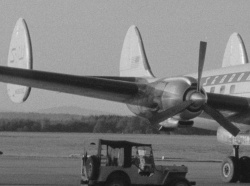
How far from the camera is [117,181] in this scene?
65.5 feet

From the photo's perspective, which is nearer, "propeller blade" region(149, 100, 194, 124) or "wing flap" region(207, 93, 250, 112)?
"propeller blade" region(149, 100, 194, 124)

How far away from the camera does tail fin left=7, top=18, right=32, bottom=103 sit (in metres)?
26.5

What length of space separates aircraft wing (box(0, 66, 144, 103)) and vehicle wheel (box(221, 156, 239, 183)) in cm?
496

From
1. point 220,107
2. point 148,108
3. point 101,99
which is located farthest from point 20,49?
point 220,107

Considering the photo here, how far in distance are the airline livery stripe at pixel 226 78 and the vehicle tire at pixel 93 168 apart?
724 cm

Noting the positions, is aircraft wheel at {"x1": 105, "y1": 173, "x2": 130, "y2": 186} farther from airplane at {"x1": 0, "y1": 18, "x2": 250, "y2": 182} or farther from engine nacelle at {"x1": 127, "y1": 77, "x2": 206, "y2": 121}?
engine nacelle at {"x1": 127, "y1": 77, "x2": 206, "y2": 121}

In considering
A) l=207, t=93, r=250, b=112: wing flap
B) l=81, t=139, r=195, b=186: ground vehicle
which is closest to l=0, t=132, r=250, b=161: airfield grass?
l=207, t=93, r=250, b=112: wing flap

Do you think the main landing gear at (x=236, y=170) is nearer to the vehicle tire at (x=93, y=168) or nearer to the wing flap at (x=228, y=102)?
the wing flap at (x=228, y=102)

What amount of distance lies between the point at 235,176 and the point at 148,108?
488 centimetres

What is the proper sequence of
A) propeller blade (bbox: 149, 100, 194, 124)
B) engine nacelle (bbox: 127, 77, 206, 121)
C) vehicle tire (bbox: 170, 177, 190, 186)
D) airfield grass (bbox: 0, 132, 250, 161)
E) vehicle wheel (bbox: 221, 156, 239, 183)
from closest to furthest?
vehicle tire (bbox: 170, 177, 190, 186) → propeller blade (bbox: 149, 100, 194, 124) → engine nacelle (bbox: 127, 77, 206, 121) → vehicle wheel (bbox: 221, 156, 239, 183) → airfield grass (bbox: 0, 132, 250, 161)

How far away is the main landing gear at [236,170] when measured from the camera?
25859mm

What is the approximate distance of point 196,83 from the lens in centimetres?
2233

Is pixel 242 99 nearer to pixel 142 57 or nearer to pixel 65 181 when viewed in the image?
pixel 65 181

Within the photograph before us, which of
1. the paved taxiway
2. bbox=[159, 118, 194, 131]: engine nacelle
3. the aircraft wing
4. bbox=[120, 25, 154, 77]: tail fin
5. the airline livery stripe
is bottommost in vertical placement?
the paved taxiway
